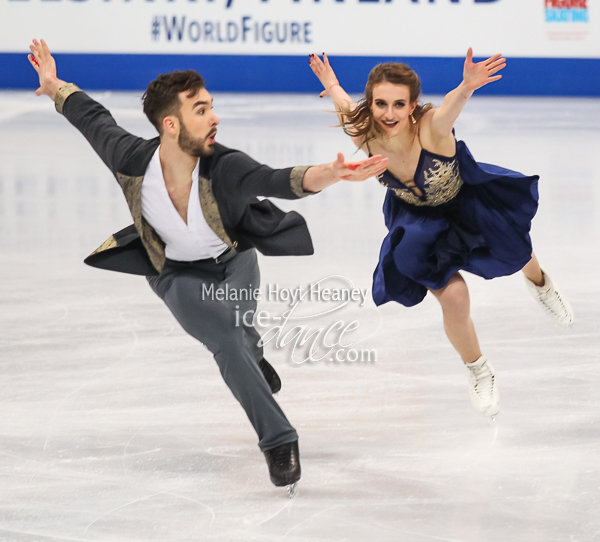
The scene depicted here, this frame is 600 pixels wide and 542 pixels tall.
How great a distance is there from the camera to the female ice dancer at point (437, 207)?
2.79 meters

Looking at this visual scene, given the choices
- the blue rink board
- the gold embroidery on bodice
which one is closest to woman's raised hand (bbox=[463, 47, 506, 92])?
the gold embroidery on bodice

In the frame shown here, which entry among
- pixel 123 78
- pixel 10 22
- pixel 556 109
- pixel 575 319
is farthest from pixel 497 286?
pixel 10 22

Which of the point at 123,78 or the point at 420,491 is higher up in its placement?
the point at 123,78

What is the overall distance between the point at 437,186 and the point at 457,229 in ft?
0.69

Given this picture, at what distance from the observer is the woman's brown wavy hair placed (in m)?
2.72

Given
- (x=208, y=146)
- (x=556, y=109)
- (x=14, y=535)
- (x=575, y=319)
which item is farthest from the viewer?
(x=556, y=109)

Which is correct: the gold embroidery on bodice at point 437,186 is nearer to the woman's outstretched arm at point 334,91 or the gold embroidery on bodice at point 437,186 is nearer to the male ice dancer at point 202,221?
the woman's outstretched arm at point 334,91

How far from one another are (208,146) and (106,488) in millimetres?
1011

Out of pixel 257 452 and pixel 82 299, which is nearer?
pixel 257 452

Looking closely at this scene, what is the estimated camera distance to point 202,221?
2.54 meters

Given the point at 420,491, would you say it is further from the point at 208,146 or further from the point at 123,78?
the point at 123,78

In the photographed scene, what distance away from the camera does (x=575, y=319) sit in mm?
3867

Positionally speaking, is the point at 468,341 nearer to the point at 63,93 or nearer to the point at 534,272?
the point at 534,272

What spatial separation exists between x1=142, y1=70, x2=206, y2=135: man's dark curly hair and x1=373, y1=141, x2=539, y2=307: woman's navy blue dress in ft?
2.46
